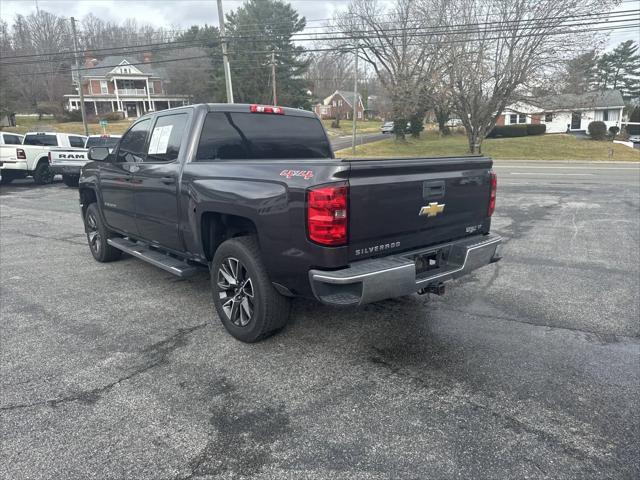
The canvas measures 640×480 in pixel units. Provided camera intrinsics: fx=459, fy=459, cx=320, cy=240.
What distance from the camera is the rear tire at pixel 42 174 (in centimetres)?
1755

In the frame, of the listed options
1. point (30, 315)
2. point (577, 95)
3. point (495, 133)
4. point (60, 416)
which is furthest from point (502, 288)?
point (495, 133)

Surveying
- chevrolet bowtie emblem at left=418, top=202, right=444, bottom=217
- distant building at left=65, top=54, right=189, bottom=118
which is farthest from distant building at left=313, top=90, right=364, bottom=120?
chevrolet bowtie emblem at left=418, top=202, right=444, bottom=217

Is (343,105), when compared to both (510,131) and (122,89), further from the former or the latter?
(510,131)

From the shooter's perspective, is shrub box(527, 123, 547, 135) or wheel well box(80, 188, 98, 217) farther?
shrub box(527, 123, 547, 135)

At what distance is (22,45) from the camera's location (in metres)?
56.2

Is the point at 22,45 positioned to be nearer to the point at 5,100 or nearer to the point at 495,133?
the point at 5,100

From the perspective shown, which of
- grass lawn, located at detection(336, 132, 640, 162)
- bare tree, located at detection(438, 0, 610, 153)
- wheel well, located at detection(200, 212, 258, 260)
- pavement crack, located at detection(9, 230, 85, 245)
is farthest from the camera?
grass lawn, located at detection(336, 132, 640, 162)

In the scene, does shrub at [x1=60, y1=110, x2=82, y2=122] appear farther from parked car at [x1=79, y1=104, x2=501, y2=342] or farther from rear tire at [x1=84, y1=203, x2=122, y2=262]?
parked car at [x1=79, y1=104, x2=501, y2=342]

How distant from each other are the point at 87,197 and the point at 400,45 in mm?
32624

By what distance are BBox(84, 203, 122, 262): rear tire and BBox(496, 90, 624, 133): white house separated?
26591 mm

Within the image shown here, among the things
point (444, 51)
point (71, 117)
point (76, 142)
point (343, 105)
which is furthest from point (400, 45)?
point (343, 105)

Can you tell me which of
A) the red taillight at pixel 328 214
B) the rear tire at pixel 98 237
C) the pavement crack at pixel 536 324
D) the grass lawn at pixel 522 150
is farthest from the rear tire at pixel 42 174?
the grass lawn at pixel 522 150

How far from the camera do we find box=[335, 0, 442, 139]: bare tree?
2827 centimetres

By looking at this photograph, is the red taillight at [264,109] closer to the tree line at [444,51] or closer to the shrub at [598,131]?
the tree line at [444,51]
